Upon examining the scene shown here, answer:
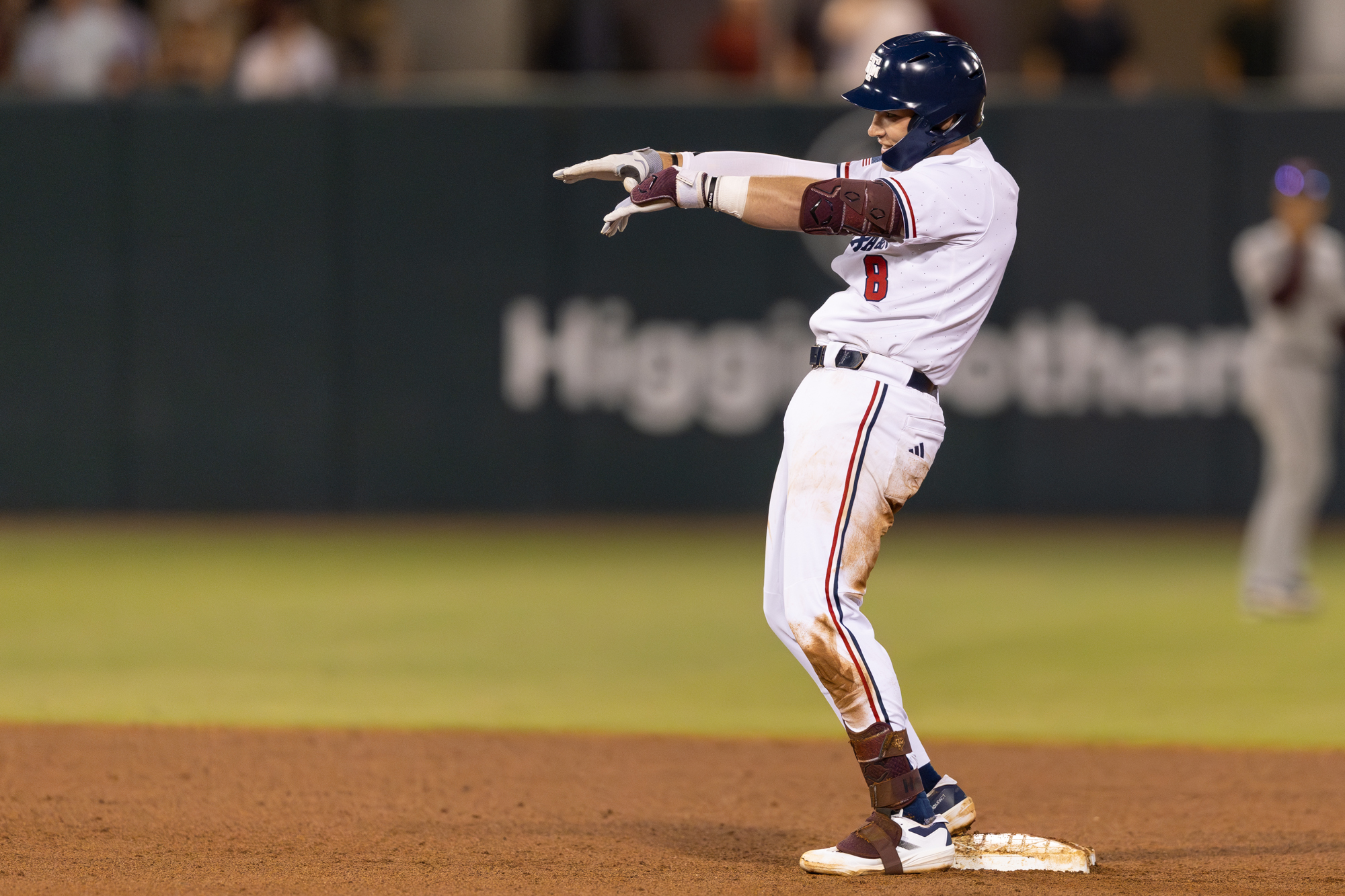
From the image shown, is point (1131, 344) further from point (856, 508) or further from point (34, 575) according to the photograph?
point (856, 508)

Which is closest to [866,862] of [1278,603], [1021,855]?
[1021,855]

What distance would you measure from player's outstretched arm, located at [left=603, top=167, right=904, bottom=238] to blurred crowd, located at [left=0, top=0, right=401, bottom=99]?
938cm

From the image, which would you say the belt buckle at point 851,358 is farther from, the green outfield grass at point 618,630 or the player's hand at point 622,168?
the green outfield grass at point 618,630

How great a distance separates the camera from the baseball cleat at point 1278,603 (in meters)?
9.73

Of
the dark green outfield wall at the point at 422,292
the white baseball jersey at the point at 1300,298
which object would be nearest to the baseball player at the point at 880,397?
the white baseball jersey at the point at 1300,298

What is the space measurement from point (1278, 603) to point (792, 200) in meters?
6.12

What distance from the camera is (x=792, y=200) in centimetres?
455

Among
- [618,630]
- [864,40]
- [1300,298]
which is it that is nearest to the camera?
[618,630]

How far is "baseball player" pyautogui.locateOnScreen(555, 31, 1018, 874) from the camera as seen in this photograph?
479cm

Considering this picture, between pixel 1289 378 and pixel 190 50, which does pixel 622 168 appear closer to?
pixel 1289 378

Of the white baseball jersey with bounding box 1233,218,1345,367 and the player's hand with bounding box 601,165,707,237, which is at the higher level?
the player's hand with bounding box 601,165,707,237

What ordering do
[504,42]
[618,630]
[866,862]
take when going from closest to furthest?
[866,862], [618,630], [504,42]

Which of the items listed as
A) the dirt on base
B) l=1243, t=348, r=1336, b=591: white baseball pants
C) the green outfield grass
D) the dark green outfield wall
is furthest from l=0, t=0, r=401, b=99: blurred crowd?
the dirt on base

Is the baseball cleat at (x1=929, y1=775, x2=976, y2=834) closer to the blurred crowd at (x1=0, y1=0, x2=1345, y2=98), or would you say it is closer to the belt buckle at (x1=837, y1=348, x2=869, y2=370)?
the belt buckle at (x1=837, y1=348, x2=869, y2=370)
